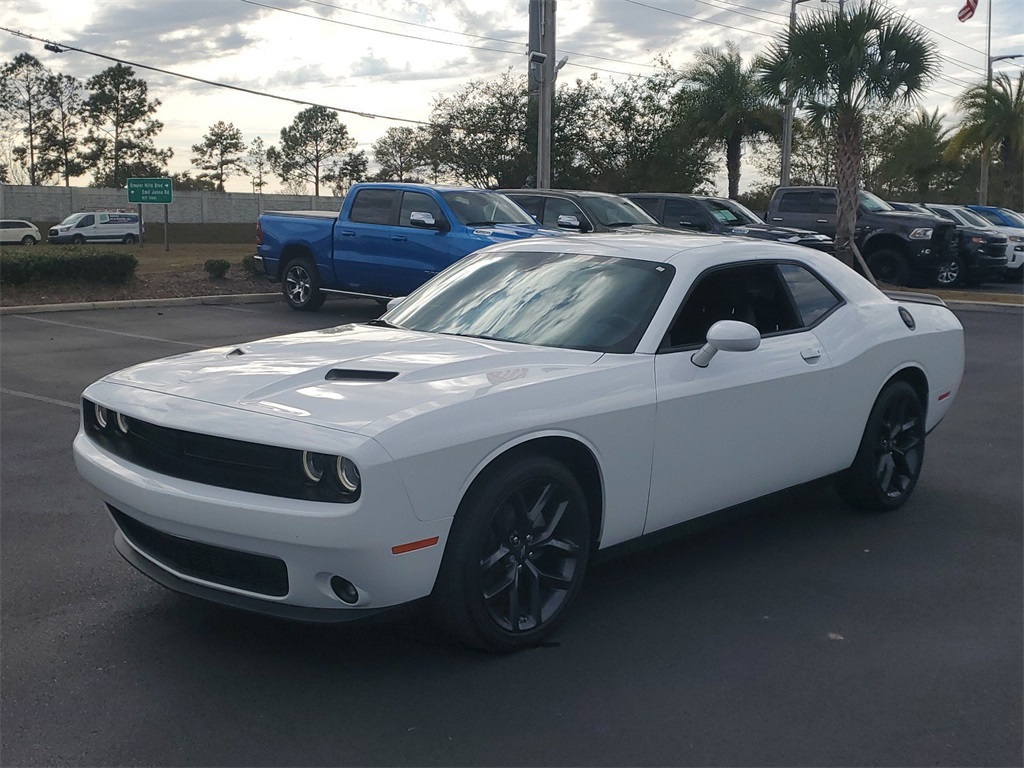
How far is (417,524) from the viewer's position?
3582 millimetres

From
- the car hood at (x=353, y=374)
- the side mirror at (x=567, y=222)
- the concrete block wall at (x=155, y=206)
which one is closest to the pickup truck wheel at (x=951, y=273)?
the side mirror at (x=567, y=222)

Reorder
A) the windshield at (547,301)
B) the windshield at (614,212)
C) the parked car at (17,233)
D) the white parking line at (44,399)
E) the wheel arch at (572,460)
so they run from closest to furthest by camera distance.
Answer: the wheel arch at (572,460) → the windshield at (547,301) → the white parking line at (44,399) → the windshield at (614,212) → the parked car at (17,233)

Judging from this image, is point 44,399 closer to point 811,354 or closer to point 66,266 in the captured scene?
point 811,354

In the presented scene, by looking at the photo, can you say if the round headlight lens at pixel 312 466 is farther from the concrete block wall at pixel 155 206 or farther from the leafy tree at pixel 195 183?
the leafy tree at pixel 195 183

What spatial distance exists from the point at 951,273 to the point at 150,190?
25066 mm

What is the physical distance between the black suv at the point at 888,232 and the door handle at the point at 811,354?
56.0 feet

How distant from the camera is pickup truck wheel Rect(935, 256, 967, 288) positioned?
22.5m

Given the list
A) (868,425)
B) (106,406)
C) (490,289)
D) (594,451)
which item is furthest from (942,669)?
(106,406)

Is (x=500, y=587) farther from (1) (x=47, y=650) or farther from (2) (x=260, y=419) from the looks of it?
(1) (x=47, y=650)

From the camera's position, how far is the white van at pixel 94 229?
44594mm

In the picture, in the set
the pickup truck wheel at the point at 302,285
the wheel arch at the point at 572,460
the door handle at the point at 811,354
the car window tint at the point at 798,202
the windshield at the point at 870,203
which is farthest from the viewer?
the car window tint at the point at 798,202

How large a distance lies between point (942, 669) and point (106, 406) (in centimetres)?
327

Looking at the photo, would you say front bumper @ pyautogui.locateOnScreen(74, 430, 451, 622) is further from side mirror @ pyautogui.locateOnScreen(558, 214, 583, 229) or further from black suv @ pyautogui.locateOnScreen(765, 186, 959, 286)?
black suv @ pyautogui.locateOnScreen(765, 186, 959, 286)

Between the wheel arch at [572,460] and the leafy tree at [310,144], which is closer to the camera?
the wheel arch at [572,460]
